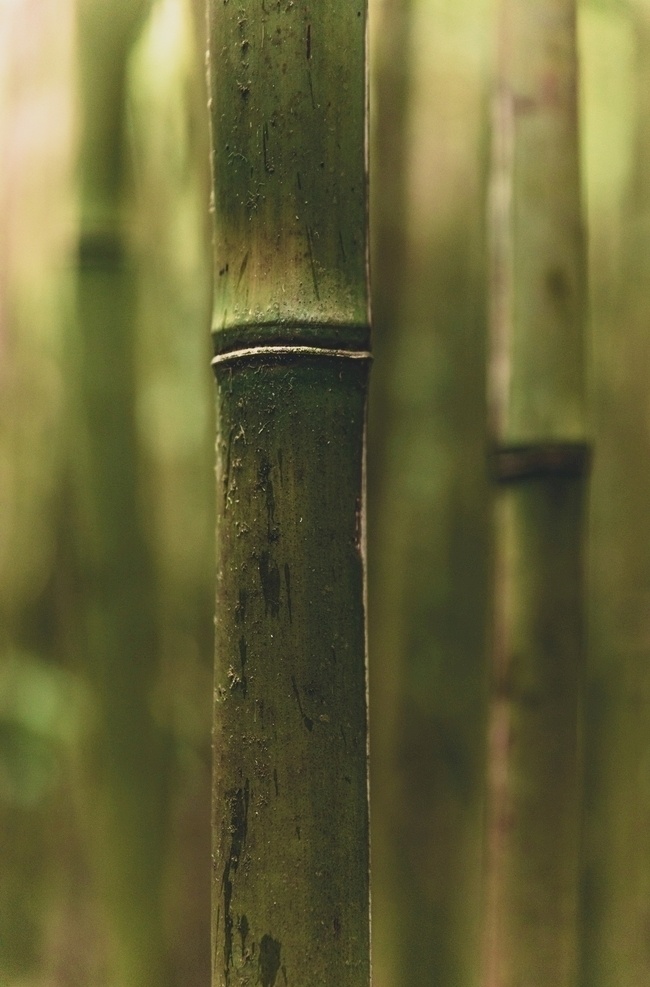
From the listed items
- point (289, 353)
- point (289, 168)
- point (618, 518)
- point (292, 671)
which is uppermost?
point (289, 168)

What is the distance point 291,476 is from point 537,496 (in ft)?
1.20

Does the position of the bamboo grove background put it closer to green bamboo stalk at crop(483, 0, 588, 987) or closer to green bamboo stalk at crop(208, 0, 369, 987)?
green bamboo stalk at crop(483, 0, 588, 987)

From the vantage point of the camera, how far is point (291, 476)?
0.73 m

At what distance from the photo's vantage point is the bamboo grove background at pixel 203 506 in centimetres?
102

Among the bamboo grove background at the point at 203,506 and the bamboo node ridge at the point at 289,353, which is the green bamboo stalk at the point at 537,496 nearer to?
the bamboo grove background at the point at 203,506

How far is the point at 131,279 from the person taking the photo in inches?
42.6

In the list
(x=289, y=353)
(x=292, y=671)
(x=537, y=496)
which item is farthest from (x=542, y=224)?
(x=292, y=671)

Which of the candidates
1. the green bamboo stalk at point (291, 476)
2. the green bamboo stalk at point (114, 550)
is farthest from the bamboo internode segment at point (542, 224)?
the green bamboo stalk at point (114, 550)

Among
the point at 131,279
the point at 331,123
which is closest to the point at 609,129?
the point at 331,123

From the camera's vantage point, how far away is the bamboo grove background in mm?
1021

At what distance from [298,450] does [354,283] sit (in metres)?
0.15

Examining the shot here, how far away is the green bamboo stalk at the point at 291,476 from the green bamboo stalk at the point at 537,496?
0.93 feet

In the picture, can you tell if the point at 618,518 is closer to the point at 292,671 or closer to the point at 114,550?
the point at 292,671

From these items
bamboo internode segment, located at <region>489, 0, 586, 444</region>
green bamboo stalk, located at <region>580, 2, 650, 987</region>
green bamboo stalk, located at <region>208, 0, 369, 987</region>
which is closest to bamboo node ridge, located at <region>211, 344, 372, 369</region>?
green bamboo stalk, located at <region>208, 0, 369, 987</region>
